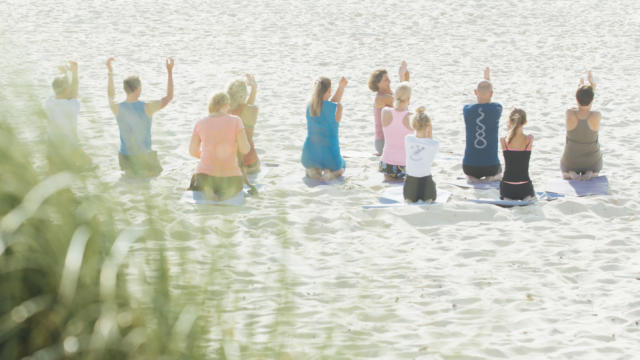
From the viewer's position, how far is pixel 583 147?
8555mm

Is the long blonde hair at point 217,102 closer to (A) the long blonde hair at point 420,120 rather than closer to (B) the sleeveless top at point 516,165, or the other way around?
(A) the long blonde hair at point 420,120

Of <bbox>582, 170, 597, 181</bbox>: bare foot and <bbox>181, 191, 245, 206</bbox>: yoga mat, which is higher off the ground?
<bbox>181, 191, 245, 206</bbox>: yoga mat

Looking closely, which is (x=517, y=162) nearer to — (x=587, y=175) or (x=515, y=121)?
(x=515, y=121)

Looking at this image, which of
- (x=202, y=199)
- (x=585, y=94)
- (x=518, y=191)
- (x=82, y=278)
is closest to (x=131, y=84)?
(x=202, y=199)

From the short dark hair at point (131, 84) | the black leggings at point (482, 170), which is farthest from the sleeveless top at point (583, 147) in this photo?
the short dark hair at point (131, 84)

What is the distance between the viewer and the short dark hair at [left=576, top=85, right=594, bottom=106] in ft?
28.0

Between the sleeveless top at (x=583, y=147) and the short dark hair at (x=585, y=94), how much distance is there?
15 cm

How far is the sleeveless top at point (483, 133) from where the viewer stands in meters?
8.73

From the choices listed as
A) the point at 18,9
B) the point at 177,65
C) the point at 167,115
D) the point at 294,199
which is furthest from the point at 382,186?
the point at 18,9

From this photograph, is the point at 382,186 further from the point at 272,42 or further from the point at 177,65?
the point at 272,42

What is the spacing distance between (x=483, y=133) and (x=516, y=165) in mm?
942

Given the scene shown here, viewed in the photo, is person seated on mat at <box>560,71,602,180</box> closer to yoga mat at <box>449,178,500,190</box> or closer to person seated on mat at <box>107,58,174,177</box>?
yoga mat at <box>449,178,500,190</box>

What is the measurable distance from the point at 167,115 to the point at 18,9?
14.2 metres

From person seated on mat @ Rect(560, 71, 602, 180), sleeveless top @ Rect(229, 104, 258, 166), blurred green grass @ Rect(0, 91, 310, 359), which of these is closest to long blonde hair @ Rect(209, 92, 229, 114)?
sleeveless top @ Rect(229, 104, 258, 166)
